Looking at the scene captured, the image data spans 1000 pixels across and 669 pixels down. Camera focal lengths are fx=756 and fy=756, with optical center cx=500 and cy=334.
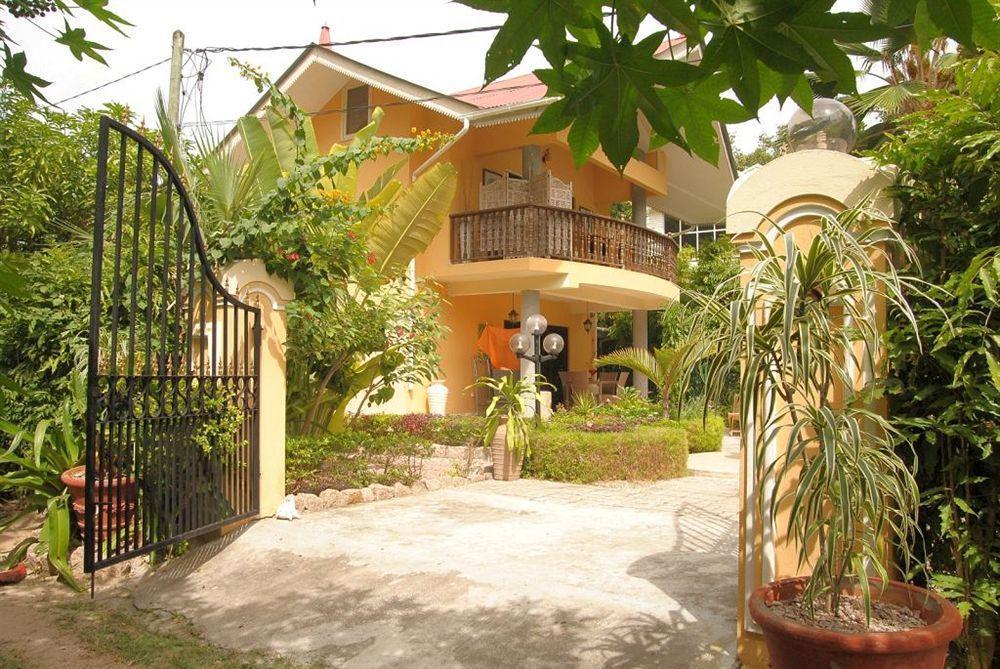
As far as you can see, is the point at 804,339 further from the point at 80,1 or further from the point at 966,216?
the point at 80,1

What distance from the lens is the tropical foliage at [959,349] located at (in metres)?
3.27

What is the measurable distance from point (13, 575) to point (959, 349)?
7.01 meters

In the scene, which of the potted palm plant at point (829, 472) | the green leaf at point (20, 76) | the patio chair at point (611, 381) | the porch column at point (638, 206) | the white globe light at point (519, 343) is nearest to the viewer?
the green leaf at point (20, 76)

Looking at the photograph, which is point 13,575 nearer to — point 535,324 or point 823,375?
point 823,375

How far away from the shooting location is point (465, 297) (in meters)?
16.3

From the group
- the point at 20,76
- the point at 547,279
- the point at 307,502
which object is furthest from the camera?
the point at 547,279

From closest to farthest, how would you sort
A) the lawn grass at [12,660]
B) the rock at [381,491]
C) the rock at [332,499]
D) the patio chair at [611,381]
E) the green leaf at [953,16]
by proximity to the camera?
the green leaf at [953,16] < the lawn grass at [12,660] < the rock at [332,499] < the rock at [381,491] < the patio chair at [611,381]

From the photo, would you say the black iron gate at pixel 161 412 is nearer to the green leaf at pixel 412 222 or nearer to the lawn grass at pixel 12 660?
the lawn grass at pixel 12 660

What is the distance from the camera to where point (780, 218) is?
4.10m

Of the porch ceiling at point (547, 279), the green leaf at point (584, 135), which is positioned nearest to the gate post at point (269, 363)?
the green leaf at point (584, 135)

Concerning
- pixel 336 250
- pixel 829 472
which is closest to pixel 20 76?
pixel 829 472

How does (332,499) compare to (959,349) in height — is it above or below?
below

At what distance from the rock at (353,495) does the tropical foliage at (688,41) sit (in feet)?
23.2

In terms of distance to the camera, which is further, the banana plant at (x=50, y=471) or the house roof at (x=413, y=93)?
the house roof at (x=413, y=93)
